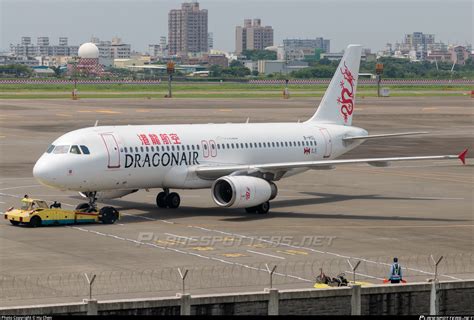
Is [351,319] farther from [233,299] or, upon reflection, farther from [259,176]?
[259,176]

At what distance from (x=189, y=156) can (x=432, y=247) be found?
17172mm

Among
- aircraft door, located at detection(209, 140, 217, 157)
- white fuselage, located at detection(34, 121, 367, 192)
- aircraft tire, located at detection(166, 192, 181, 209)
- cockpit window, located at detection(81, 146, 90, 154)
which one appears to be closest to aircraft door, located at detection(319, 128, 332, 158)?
white fuselage, located at detection(34, 121, 367, 192)

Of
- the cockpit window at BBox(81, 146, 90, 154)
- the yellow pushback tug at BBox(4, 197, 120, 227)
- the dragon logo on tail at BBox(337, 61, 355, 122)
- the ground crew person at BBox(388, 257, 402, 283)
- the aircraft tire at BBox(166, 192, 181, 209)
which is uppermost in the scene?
the dragon logo on tail at BBox(337, 61, 355, 122)

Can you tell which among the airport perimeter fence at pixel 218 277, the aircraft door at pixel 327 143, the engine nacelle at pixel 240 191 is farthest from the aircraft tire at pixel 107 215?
the aircraft door at pixel 327 143

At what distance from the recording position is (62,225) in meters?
61.2

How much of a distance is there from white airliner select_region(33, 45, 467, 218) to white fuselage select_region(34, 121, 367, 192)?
52mm

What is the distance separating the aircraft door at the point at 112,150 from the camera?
6303 centimetres

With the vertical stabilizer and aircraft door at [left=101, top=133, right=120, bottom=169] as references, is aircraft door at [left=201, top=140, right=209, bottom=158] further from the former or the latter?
the vertical stabilizer

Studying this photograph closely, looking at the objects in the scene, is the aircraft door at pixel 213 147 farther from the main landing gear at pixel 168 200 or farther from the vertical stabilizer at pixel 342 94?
the vertical stabilizer at pixel 342 94

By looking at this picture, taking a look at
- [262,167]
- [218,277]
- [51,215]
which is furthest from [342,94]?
[218,277]

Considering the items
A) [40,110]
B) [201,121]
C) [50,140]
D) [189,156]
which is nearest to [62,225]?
[189,156]

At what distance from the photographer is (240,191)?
210 ft

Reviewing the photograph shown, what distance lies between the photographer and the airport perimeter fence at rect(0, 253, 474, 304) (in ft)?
144

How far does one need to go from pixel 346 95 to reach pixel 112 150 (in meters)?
21.5
